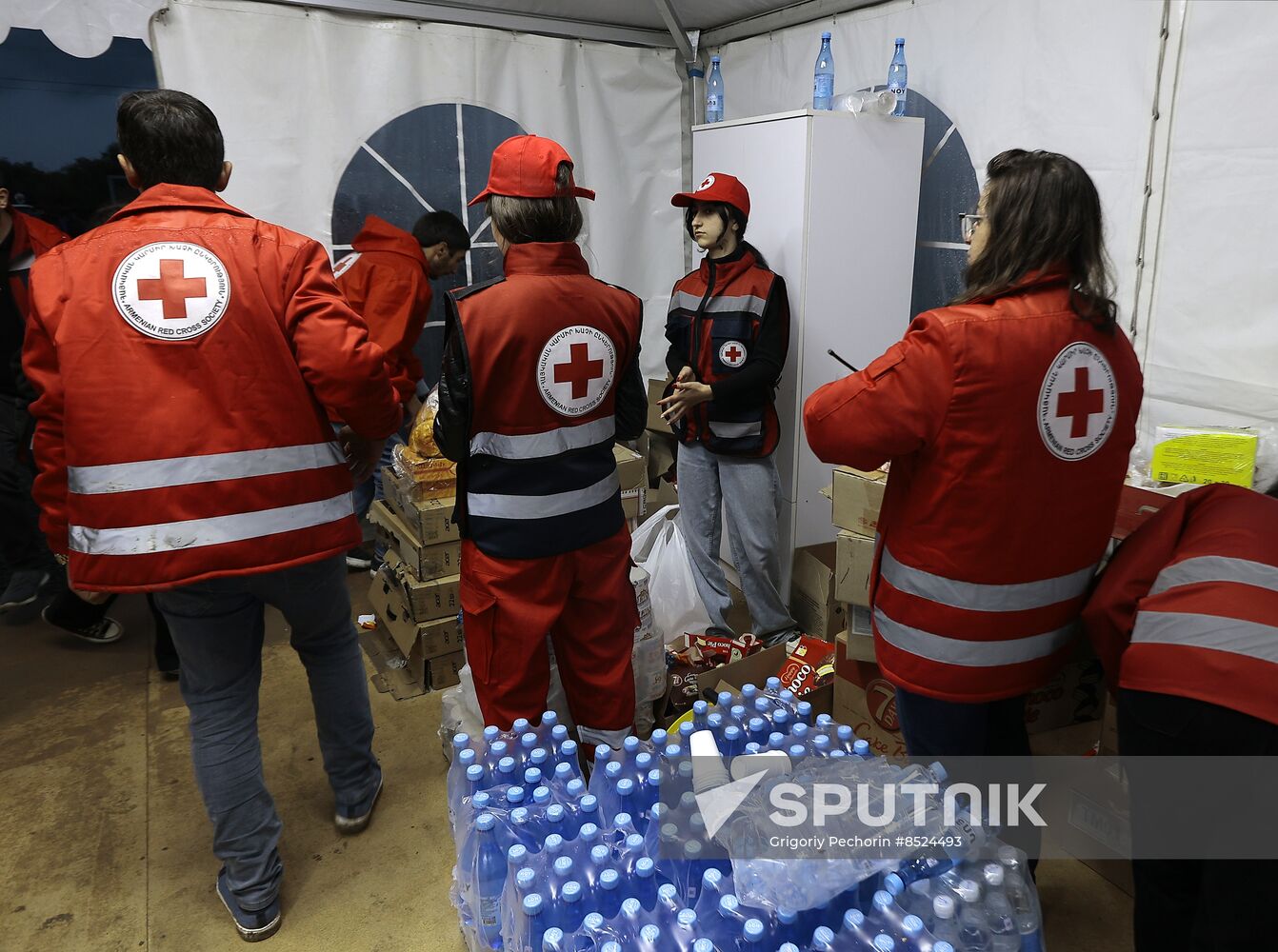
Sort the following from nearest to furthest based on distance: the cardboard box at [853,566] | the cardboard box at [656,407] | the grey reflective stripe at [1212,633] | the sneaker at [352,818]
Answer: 1. the grey reflective stripe at [1212,633]
2. the sneaker at [352,818]
3. the cardboard box at [853,566]
4. the cardboard box at [656,407]

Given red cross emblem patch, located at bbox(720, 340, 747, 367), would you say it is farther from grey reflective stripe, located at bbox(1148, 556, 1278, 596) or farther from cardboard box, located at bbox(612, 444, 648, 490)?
grey reflective stripe, located at bbox(1148, 556, 1278, 596)

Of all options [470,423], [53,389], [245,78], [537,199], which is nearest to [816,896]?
[470,423]

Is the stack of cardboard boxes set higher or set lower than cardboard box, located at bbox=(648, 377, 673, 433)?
lower

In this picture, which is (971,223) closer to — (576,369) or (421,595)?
(576,369)

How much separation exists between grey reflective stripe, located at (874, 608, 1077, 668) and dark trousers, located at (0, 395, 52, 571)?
10.9ft

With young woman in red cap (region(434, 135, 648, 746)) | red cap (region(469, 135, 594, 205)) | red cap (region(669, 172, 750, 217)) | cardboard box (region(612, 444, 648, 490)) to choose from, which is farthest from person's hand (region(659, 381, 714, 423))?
red cap (region(469, 135, 594, 205))

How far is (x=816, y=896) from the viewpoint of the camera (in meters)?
1.03

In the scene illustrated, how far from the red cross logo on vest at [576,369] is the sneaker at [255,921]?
4.43 feet

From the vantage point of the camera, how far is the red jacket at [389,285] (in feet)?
10.7

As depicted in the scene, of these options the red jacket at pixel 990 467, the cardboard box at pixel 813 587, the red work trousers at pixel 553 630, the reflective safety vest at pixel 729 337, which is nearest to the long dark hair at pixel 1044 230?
the red jacket at pixel 990 467

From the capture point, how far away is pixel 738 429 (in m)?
3.04

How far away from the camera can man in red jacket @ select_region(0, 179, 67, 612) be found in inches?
122

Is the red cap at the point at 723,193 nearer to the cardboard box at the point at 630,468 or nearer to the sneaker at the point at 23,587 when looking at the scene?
the cardboard box at the point at 630,468

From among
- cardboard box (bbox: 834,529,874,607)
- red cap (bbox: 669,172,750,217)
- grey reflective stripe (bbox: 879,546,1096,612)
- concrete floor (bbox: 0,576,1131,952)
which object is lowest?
concrete floor (bbox: 0,576,1131,952)
